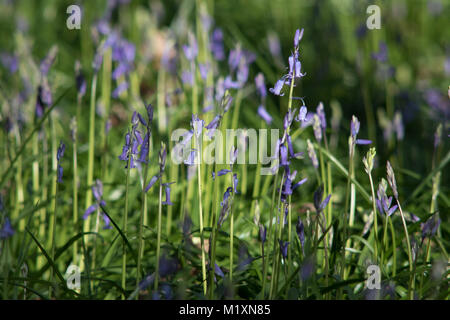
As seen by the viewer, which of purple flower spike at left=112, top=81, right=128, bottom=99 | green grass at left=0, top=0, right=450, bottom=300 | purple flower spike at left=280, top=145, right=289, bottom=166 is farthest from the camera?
purple flower spike at left=112, top=81, right=128, bottom=99

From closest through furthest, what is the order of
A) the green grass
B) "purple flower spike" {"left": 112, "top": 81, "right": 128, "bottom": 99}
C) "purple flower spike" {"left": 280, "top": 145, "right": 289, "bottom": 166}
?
"purple flower spike" {"left": 280, "top": 145, "right": 289, "bottom": 166} → the green grass → "purple flower spike" {"left": 112, "top": 81, "right": 128, "bottom": 99}

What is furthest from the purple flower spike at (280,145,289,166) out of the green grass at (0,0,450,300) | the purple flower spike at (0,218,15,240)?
the purple flower spike at (0,218,15,240)

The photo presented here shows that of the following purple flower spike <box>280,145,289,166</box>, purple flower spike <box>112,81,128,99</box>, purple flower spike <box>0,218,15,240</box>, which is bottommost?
purple flower spike <box>0,218,15,240</box>

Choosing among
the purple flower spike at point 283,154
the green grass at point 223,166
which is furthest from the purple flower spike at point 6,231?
the purple flower spike at point 283,154

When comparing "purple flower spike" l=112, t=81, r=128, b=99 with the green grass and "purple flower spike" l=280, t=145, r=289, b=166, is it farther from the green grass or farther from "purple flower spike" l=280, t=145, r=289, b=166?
"purple flower spike" l=280, t=145, r=289, b=166

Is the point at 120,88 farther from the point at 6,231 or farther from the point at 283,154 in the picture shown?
the point at 283,154

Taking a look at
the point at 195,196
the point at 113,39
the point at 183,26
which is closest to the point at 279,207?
the point at 195,196

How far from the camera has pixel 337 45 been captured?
159 inches

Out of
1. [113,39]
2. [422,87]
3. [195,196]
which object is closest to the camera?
[195,196]

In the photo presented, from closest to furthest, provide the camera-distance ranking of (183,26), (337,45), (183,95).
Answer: (183,95), (183,26), (337,45)

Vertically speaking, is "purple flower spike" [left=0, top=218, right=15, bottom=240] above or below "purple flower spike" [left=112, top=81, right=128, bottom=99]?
below

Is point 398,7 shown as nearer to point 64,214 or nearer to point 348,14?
point 348,14
